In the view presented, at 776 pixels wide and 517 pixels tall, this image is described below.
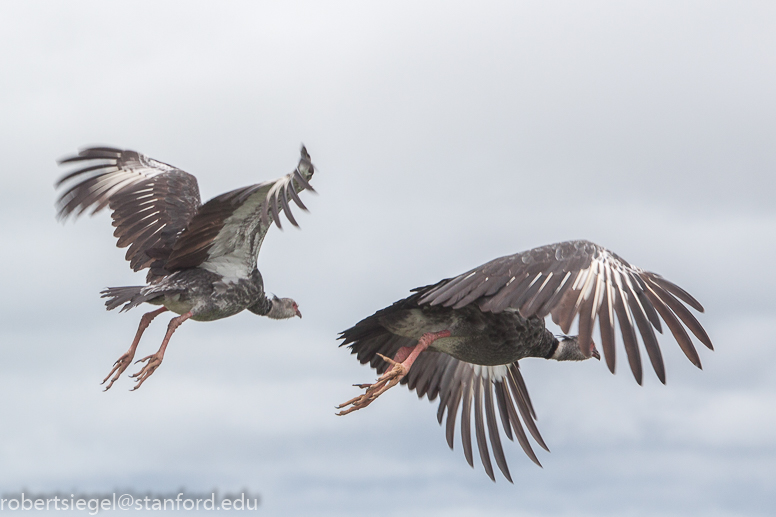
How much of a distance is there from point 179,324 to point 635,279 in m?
4.03

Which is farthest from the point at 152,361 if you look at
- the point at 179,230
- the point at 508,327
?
the point at 508,327

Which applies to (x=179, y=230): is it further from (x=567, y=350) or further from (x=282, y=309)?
(x=567, y=350)

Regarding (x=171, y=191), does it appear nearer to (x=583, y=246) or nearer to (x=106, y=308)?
(x=106, y=308)

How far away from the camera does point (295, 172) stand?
308 inches

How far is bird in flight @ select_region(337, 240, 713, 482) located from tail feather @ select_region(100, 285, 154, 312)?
1.85 meters

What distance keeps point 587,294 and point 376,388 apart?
73.6 inches

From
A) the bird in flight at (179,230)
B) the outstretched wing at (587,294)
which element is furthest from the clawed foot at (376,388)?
the bird in flight at (179,230)

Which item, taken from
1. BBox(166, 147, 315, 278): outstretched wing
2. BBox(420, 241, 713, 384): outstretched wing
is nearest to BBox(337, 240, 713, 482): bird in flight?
BBox(420, 241, 713, 384): outstretched wing

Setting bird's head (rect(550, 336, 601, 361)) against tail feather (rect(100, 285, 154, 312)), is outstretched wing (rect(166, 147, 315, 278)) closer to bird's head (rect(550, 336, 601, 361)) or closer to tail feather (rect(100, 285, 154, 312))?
tail feather (rect(100, 285, 154, 312))

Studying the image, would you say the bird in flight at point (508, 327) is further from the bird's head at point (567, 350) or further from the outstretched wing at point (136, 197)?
the outstretched wing at point (136, 197)

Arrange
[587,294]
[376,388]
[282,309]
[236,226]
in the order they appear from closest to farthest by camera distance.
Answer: [587,294] < [376,388] < [236,226] < [282,309]

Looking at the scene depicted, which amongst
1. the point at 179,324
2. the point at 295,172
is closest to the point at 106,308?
the point at 179,324

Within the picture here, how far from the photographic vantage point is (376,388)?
8180 millimetres

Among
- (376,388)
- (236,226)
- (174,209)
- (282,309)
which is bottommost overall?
(376,388)
